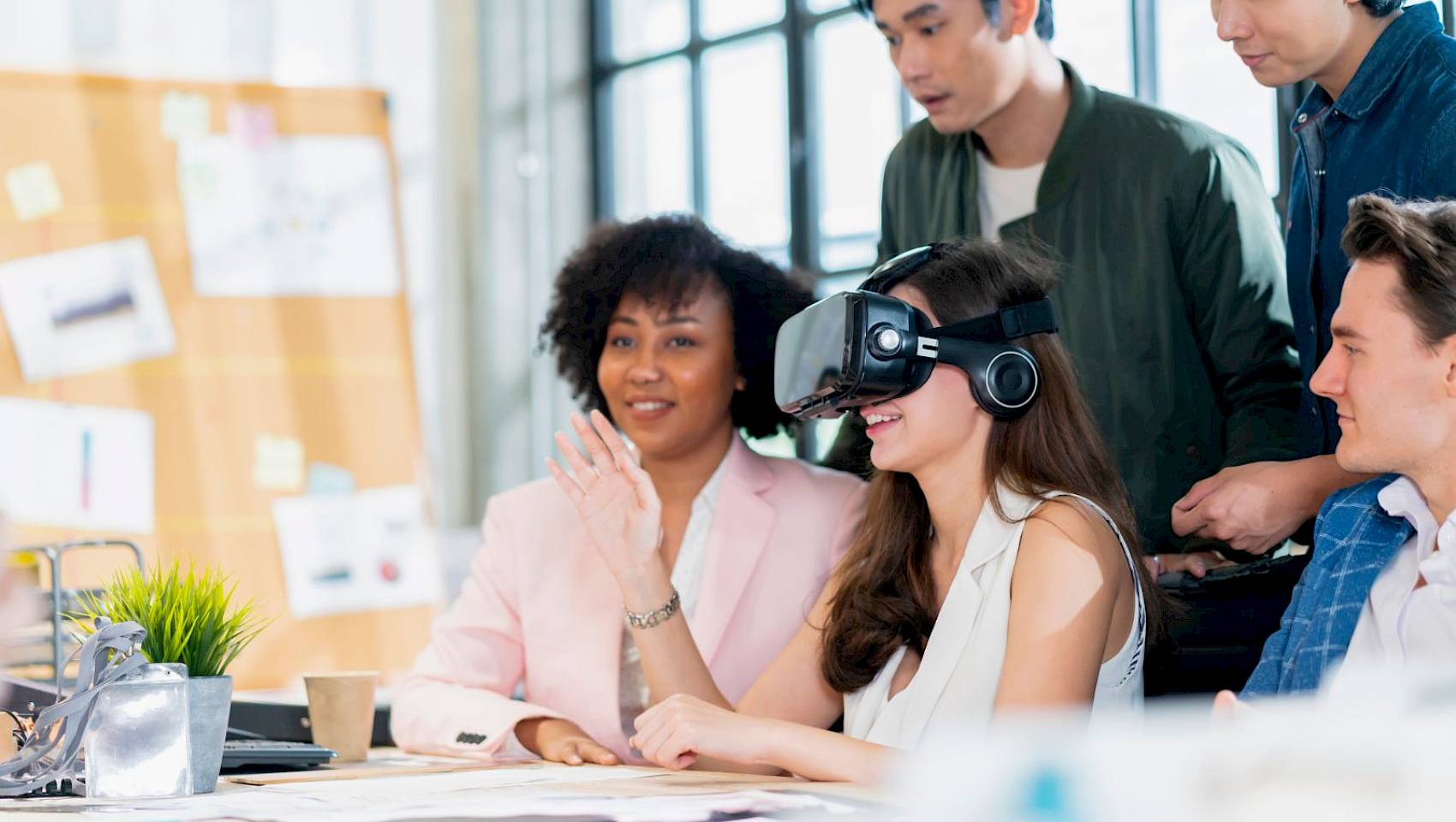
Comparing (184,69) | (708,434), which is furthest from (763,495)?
(184,69)

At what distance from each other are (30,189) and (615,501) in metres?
3.04

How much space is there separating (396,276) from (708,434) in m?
2.63

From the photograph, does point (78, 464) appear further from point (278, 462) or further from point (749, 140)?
point (749, 140)

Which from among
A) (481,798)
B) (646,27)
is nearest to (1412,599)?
(481,798)

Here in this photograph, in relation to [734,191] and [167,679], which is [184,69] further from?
[167,679]

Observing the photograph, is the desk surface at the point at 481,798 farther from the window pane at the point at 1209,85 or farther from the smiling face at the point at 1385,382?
the window pane at the point at 1209,85

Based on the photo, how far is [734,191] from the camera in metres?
5.22

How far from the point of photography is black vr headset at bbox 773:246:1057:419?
1.78m

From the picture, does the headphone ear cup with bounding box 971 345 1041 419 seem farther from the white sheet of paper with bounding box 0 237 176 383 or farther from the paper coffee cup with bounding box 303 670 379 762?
the white sheet of paper with bounding box 0 237 176 383

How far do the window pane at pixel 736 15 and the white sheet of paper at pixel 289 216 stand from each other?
4.01 feet

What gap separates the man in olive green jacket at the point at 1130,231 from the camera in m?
→ 2.25

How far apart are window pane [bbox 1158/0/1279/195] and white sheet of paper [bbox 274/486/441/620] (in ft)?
8.40

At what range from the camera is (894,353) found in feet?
5.85

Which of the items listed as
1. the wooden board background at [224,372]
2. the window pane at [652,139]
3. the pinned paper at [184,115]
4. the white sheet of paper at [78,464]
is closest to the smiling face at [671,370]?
the wooden board background at [224,372]
